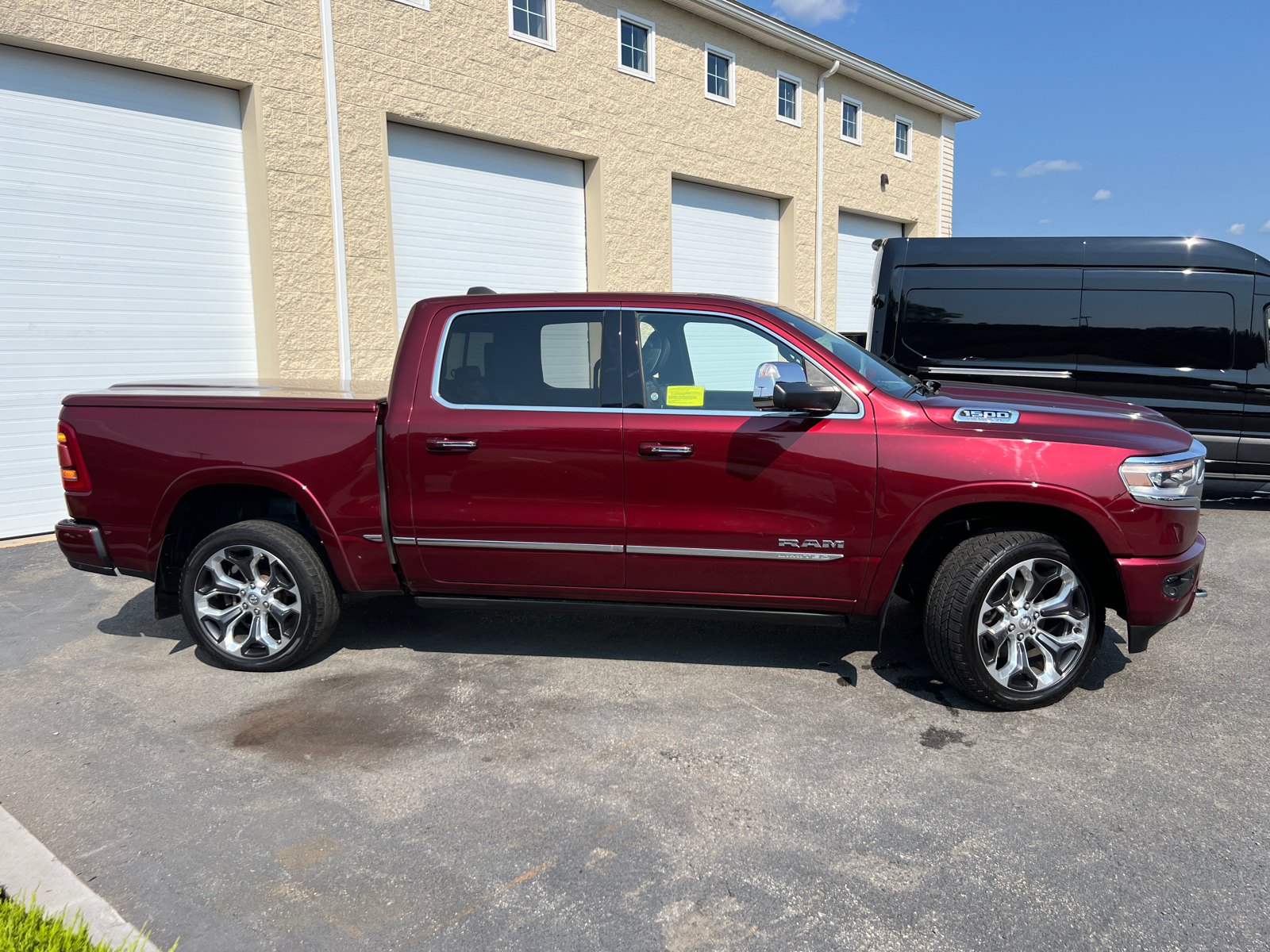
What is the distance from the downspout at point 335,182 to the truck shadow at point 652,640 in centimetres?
489

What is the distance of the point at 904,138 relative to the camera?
1856 cm

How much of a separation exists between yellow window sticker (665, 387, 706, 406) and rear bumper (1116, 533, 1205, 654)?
191 cm

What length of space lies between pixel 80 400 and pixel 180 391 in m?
0.47

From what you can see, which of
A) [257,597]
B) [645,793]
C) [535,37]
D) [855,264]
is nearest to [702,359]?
[645,793]

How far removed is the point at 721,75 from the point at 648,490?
1247 cm

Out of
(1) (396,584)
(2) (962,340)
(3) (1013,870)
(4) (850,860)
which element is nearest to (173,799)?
(1) (396,584)

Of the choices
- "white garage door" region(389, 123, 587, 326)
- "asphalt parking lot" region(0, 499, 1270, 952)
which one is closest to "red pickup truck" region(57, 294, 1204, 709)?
"asphalt parking lot" region(0, 499, 1270, 952)

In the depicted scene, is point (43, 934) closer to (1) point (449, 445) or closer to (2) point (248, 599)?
(2) point (248, 599)

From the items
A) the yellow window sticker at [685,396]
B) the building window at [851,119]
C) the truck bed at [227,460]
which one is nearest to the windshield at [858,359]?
the yellow window sticker at [685,396]

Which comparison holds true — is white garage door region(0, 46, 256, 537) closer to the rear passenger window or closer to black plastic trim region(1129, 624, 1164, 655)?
the rear passenger window

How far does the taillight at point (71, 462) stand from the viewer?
4.32 m

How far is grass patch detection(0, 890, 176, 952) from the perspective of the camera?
2.10 m

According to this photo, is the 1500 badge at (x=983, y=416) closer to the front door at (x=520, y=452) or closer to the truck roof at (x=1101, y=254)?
the front door at (x=520, y=452)

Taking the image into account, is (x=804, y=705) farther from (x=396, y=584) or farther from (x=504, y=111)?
(x=504, y=111)
